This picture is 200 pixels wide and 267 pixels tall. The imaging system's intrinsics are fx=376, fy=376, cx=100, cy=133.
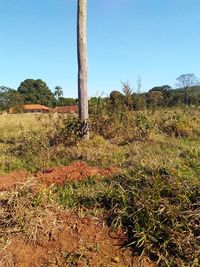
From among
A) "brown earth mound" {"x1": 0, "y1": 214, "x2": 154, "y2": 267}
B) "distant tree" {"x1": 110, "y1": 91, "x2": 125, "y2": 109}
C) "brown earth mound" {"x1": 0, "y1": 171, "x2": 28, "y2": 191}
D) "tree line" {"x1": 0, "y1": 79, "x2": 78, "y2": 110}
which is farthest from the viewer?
"tree line" {"x1": 0, "y1": 79, "x2": 78, "y2": 110}

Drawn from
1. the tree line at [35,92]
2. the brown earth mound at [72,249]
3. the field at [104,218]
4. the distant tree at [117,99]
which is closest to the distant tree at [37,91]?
the tree line at [35,92]

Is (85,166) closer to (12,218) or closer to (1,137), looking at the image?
(12,218)

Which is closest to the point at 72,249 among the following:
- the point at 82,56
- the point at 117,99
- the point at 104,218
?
the point at 104,218

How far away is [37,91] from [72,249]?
294 ft

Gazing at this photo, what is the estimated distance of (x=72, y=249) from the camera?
3.00 m

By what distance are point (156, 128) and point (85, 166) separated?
11.9ft

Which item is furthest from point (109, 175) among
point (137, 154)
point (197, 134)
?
point (197, 134)

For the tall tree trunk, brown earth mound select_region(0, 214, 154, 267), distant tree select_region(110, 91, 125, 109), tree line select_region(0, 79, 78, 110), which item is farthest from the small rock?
tree line select_region(0, 79, 78, 110)

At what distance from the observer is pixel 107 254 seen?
9.71ft

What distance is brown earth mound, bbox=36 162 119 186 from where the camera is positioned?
4530 millimetres

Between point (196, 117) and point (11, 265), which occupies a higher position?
point (196, 117)

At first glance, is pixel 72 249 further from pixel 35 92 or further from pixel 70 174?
pixel 35 92

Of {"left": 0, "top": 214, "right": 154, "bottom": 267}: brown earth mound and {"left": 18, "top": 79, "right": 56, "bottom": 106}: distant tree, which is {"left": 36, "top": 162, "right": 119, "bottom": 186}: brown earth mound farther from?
{"left": 18, "top": 79, "right": 56, "bottom": 106}: distant tree

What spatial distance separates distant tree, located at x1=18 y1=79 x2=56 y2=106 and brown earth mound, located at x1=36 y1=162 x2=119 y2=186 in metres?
84.5
